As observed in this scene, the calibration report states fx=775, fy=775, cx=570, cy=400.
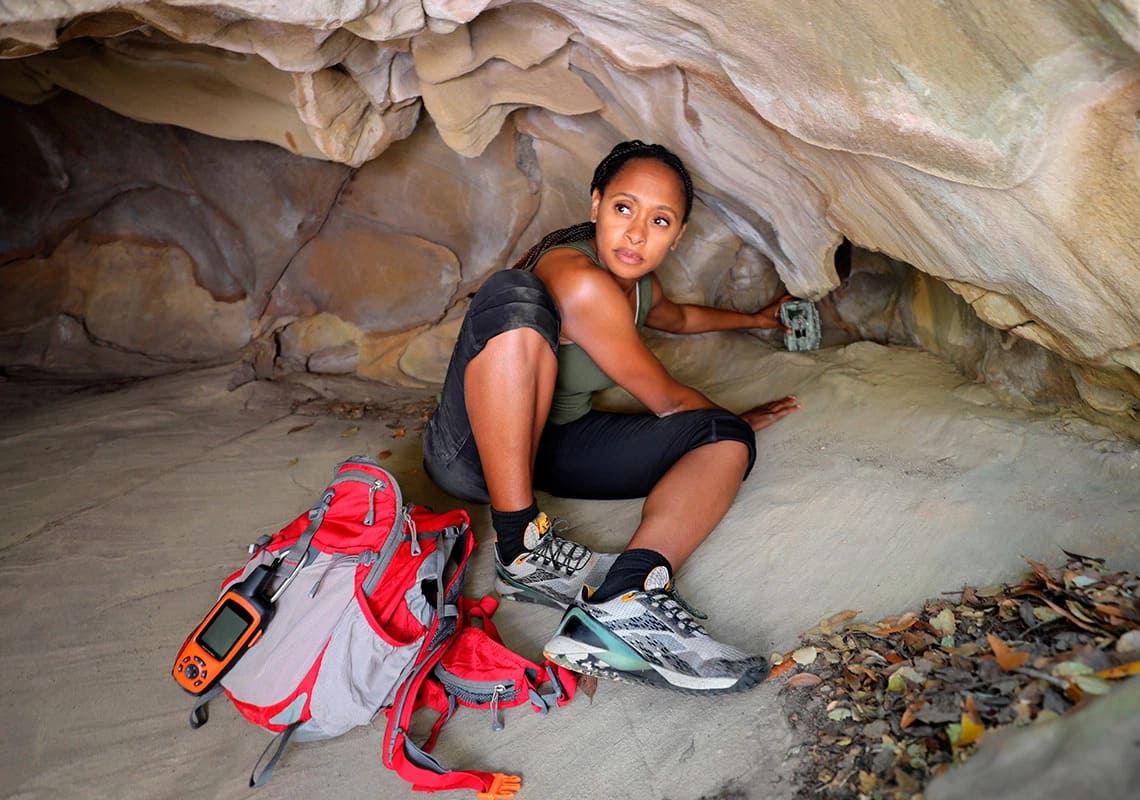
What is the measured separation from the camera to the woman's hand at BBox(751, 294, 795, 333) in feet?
10.6

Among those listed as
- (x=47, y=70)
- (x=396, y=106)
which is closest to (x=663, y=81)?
(x=396, y=106)

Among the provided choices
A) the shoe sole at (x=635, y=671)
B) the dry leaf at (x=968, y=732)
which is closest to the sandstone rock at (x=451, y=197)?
the shoe sole at (x=635, y=671)

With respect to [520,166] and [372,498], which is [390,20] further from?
[520,166]

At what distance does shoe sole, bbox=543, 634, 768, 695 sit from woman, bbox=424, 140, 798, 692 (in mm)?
18

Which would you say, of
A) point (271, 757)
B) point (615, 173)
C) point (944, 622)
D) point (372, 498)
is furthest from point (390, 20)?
point (944, 622)

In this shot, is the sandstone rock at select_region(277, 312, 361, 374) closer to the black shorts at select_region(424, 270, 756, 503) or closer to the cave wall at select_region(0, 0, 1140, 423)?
the cave wall at select_region(0, 0, 1140, 423)

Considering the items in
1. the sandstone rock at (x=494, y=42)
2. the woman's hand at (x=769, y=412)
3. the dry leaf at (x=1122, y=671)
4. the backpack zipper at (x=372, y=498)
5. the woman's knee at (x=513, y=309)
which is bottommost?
the backpack zipper at (x=372, y=498)

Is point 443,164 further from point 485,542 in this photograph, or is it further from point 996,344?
point 996,344

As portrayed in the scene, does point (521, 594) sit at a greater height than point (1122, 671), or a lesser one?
lesser

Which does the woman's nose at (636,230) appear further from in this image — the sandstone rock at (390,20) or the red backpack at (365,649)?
the red backpack at (365,649)

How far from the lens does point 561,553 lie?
2195 millimetres

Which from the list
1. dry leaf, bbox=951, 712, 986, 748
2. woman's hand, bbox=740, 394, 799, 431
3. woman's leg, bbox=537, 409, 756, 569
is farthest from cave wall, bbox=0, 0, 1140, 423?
dry leaf, bbox=951, 712, 986, 748

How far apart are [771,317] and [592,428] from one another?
1132mm

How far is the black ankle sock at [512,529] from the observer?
2.19 metres
